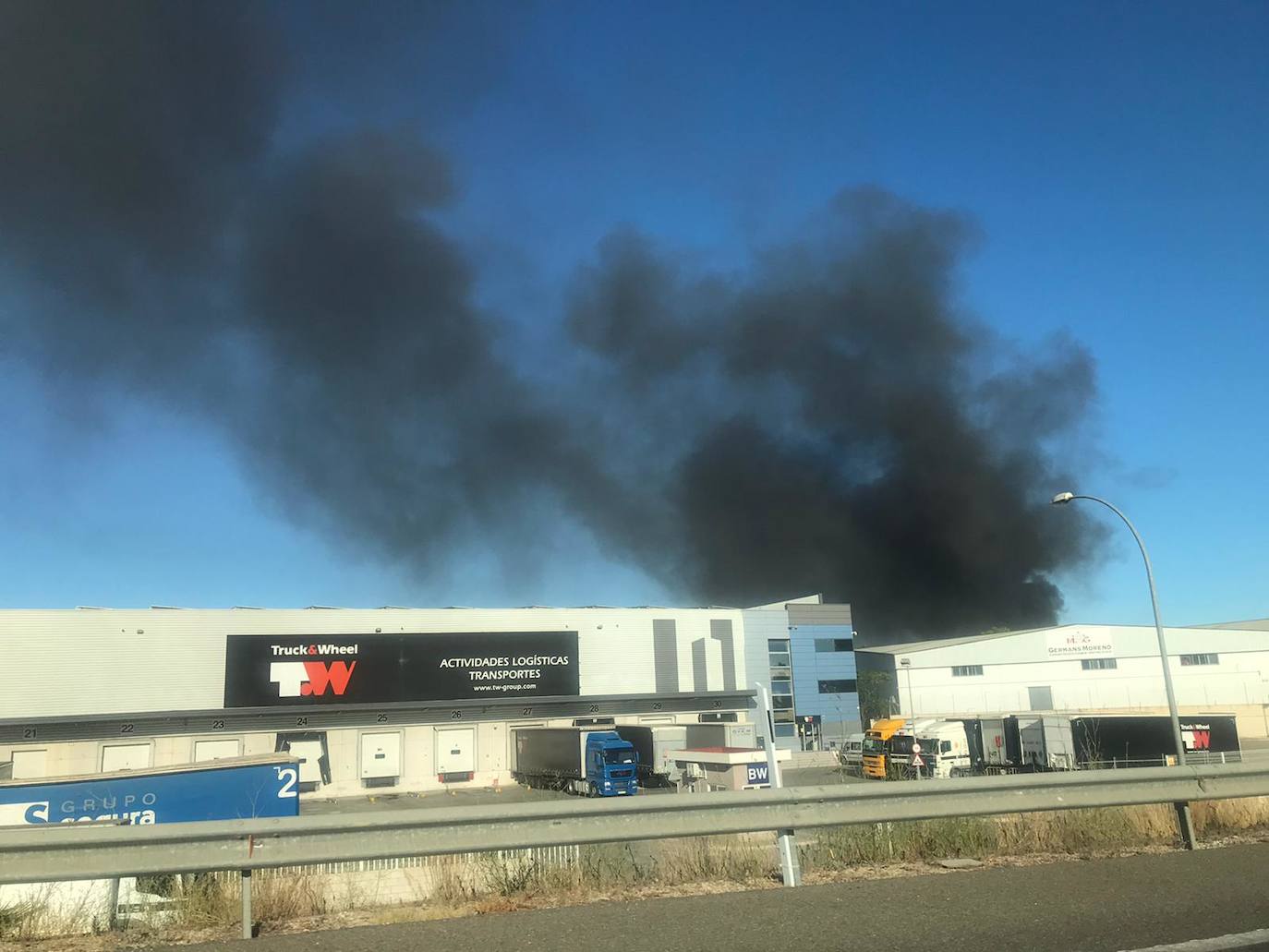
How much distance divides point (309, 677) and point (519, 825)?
45.8 metres

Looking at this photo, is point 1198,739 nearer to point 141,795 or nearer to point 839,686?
point 839,686

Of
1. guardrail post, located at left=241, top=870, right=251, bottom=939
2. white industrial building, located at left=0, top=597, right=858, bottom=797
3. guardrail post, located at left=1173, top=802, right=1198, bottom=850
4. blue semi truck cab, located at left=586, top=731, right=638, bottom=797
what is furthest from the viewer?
white industrial building, located at left=0, top=597, right=858, bottom=797

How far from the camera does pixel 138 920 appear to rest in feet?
20.0

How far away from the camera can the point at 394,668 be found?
163ft

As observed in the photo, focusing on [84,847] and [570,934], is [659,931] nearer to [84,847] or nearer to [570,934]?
[570,934]

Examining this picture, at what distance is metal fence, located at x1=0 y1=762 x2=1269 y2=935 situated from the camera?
18.6 feet

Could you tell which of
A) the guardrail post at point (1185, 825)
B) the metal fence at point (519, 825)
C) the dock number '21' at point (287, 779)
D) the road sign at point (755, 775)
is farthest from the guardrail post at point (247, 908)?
the road sign at point (755, 775)

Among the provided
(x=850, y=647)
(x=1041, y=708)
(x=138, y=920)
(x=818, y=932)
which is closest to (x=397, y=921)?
(x=138, y=920)

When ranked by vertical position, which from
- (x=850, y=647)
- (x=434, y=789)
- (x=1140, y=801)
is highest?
(x=850, y=647)

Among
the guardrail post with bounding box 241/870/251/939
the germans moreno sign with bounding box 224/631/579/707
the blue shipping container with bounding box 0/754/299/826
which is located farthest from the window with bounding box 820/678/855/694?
the guardrail post with bounding box 241/870/251/939

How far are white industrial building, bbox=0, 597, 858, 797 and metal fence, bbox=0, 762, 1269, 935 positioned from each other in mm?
43995

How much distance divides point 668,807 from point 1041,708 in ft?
263

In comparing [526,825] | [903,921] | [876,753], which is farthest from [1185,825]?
[876,753]

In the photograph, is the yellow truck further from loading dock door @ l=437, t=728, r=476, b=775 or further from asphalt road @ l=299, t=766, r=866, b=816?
loading dock door @ l=437, t=728, r=476, b=775
